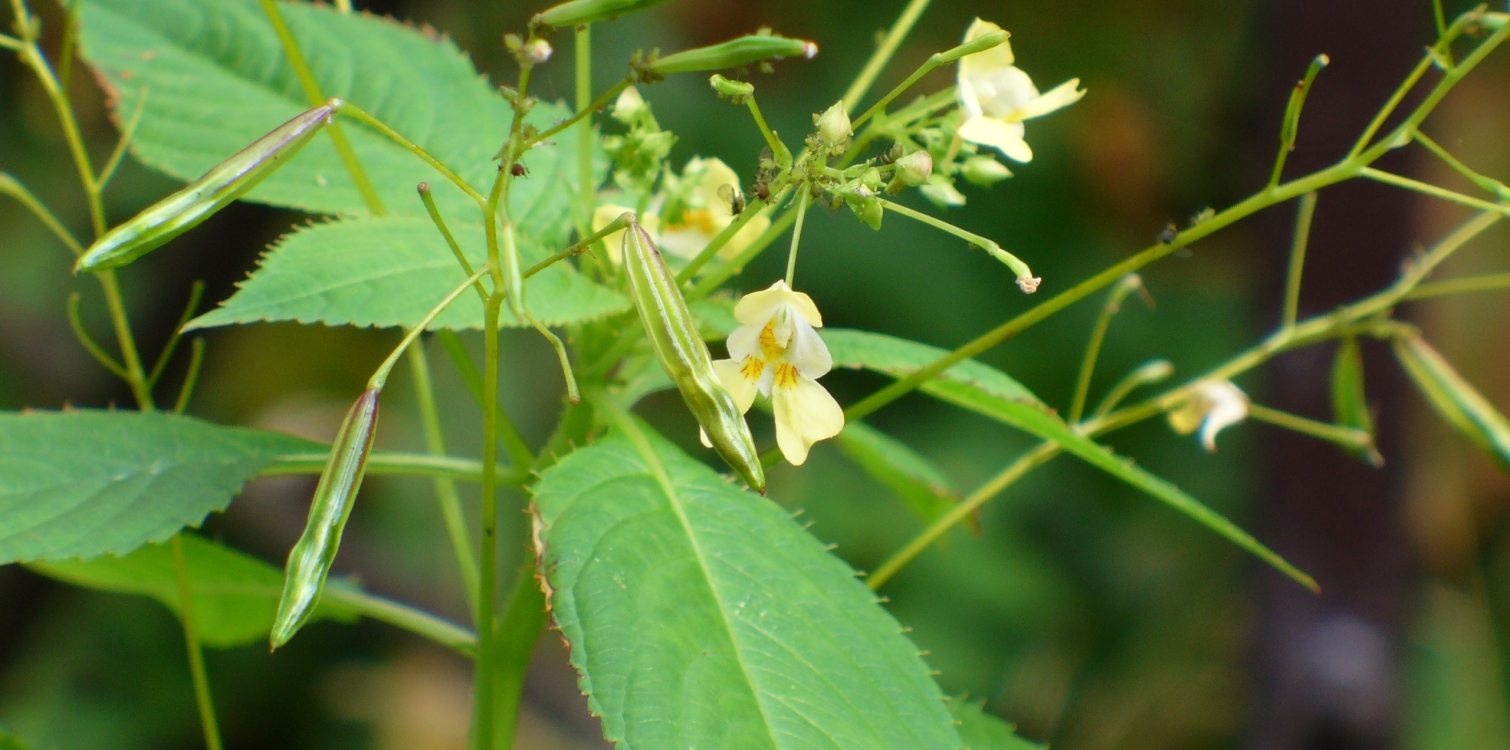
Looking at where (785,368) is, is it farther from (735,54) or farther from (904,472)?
(904,472)

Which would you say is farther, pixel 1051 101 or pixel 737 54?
pixel 1051 101

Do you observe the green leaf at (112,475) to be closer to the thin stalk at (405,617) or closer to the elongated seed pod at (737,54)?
the thin stalk at (405,617)

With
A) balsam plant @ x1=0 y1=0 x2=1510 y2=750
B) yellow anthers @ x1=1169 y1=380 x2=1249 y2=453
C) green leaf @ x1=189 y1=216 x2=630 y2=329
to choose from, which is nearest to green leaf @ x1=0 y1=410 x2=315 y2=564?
balsam plant @ x1=0 y1=0 x2=1510 y2=750

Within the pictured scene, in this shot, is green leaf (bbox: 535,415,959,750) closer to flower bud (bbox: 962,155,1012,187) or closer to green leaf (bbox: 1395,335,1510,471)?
flower bud (bbox: 962,155,1012,187)

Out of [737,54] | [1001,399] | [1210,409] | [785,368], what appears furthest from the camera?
[1210,409]

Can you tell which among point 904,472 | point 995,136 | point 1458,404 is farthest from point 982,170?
point 1458,404

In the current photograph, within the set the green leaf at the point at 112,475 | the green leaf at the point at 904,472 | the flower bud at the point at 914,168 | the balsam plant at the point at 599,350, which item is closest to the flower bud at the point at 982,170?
the balsam plant at the point at 599,350
